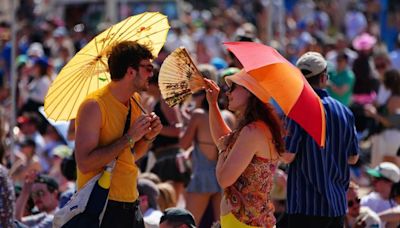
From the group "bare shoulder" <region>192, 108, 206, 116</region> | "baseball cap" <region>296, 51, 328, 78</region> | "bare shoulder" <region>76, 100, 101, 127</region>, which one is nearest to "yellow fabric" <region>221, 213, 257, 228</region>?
"bare shoulder" <region>76, 100, 101, 127</region>

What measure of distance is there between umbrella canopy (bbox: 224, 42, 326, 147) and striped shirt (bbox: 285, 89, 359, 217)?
84 cm

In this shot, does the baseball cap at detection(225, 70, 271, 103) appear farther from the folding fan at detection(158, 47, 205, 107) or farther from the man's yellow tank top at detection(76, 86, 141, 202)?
the man's yellow tank top at detection(76, 86, 141, 202)

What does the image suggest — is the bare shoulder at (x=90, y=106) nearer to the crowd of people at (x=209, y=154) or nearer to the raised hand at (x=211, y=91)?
the crowd of people at (x=209, y=154)

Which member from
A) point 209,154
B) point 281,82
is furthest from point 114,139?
point 209,154

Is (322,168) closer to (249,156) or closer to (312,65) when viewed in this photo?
(312,65)

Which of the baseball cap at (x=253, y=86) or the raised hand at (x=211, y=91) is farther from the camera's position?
the raised hand at (x=211, y=91)

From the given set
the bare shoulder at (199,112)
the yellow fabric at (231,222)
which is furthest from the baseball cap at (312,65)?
the bare shoulder at (199,112)

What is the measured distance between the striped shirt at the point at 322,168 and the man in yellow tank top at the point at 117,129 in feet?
3.30

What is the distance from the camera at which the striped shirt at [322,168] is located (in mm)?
6277

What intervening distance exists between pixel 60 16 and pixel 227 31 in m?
4.85

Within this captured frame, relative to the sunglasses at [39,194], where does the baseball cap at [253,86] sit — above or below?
above

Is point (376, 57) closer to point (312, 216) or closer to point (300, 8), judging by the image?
point (312, 216)

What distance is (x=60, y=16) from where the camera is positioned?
2517 cm

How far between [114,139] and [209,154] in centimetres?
288
